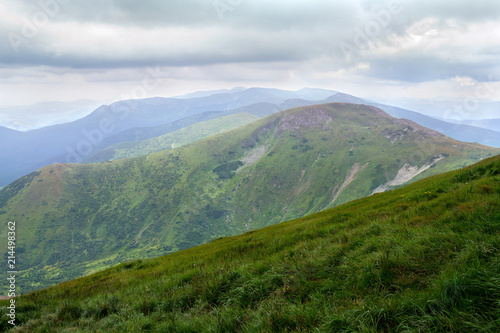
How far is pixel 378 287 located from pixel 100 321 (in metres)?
8.44

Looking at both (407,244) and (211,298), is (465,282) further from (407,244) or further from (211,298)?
(211,298)

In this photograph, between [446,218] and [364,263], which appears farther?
[446,218]

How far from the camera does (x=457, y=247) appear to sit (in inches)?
217

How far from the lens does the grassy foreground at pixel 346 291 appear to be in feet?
12.9

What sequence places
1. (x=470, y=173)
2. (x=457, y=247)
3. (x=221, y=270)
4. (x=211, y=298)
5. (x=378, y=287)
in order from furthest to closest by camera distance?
1. (x=470, y=173)
2. (x=221, y=270)
3. (x=211, y=298)
4. (x=457, y=247)
5. (x=378, y=287)

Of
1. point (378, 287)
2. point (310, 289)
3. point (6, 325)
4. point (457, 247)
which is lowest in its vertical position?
point (6, 325)

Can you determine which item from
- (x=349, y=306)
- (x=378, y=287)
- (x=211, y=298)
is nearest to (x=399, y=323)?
(x=349, y=306)

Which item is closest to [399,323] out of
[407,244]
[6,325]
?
[407,244]

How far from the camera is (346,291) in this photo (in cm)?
540

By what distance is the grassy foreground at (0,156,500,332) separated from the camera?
155 inches

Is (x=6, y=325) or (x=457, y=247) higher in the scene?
(x=457, y=247)

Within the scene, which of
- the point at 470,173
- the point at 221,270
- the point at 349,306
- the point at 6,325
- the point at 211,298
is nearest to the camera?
the point at 349,306

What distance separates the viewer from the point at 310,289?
613 centimetres

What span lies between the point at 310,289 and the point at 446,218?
5.49 metres
